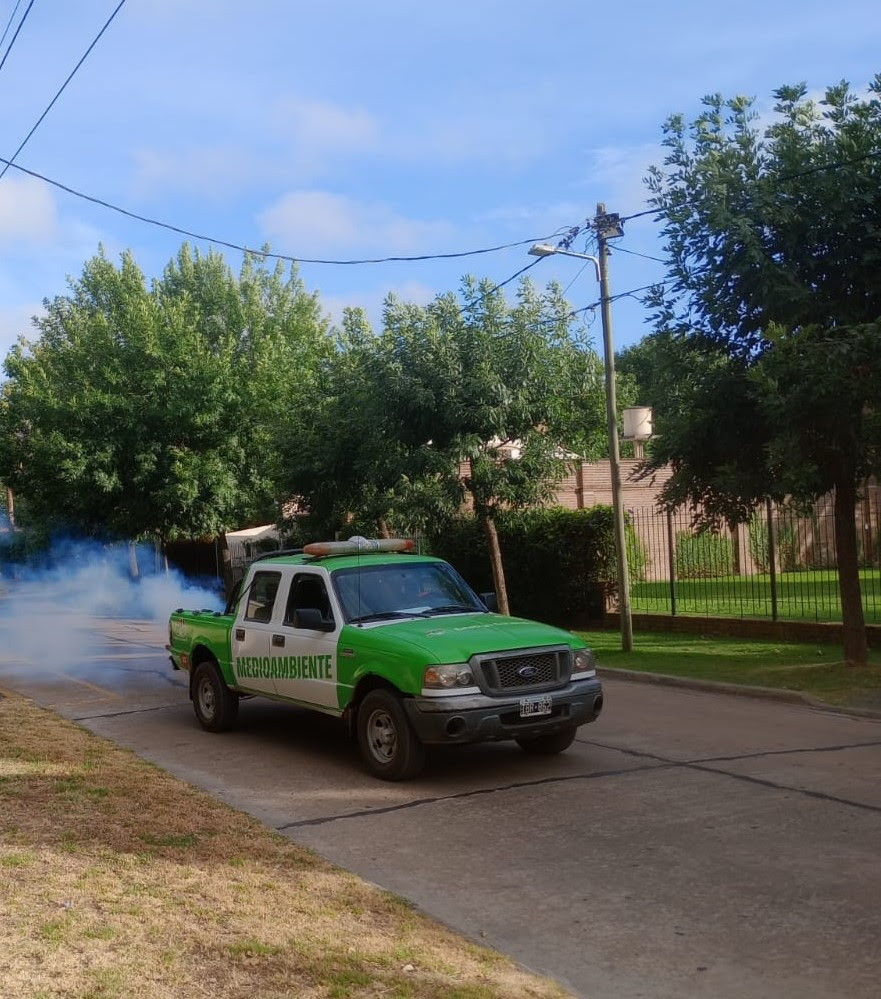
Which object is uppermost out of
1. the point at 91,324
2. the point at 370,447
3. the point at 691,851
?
the point at 91,324

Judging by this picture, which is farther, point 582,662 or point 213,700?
point 213,700

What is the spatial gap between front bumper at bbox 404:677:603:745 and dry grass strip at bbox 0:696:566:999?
1529 millimetres

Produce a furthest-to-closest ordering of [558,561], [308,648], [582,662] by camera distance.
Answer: [558,561]
[308,648]
[582,662]

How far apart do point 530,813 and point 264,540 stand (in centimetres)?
2504

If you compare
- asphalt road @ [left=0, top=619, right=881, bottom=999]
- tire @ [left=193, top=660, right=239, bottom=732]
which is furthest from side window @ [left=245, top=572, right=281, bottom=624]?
asphalt road @ [left=0, top=619, right=881, bottom=999]

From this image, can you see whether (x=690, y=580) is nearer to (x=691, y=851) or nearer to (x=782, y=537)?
(x=782, y=537)

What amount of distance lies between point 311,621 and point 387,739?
3.96ft

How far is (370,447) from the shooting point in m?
20.3

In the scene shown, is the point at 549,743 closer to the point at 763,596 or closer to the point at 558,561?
the point at 763,596

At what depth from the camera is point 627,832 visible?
6996mm

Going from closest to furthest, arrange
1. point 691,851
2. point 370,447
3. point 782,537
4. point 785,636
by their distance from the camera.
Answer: point 691,851 < point 785,636 < point 782,537 < point 370,447

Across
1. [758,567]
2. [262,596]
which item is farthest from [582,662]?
[758,567]

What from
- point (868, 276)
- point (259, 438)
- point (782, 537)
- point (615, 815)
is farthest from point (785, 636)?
point (259, 438)

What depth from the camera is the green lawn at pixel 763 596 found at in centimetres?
1795
